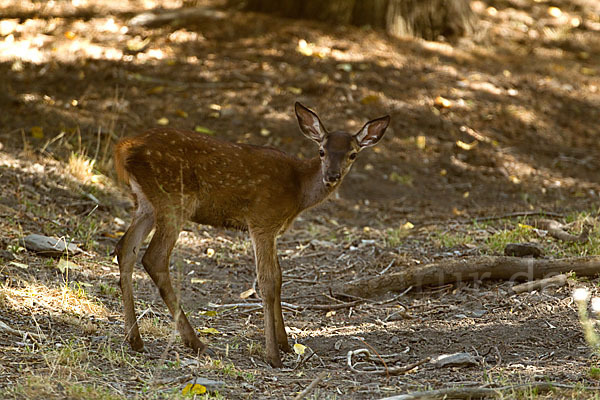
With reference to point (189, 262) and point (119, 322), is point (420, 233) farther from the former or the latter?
point (119, 322)

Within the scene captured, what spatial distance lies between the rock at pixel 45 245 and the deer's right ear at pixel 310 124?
86.9 inches

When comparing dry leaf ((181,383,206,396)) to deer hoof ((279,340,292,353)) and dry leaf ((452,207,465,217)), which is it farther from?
dry leaf ((452,207,465,217))

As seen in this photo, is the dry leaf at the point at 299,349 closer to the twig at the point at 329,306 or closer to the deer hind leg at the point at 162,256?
the deer hind leg at the point at 162,256

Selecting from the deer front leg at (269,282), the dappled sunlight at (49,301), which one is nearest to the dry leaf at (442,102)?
the deer front leg at (269,282)

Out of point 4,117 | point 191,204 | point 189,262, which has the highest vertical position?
point 191,204


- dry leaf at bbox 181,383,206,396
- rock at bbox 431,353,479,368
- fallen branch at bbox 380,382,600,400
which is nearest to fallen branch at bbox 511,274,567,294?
rock at bbox 431,353,479,368

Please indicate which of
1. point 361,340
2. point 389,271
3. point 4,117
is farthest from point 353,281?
point 4,117

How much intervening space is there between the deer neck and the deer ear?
397 mm

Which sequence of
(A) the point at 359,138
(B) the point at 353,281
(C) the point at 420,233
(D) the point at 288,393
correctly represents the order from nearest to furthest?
(D) the point at 288,393, (A) the point at 359,138, (B) the point at 353,281, (C) the point at 420,233

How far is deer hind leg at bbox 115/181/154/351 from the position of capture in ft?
17.1

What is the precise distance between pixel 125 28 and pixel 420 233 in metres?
6.47

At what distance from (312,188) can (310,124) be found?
544 millimetres

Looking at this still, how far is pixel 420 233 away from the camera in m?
7.91

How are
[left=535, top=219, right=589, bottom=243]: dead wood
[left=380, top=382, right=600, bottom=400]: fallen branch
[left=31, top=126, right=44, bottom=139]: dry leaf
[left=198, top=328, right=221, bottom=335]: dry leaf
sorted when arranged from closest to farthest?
[left=380, top=382, right=600, bottom=400]: fallen branch → [left=198, top=328, right=221, bottom=335]: dry leaf → [left=535, top=219, right=589, bottom=243]: dead wood → [left=31, top=126, right=44, bottom=139]: dry leaf
